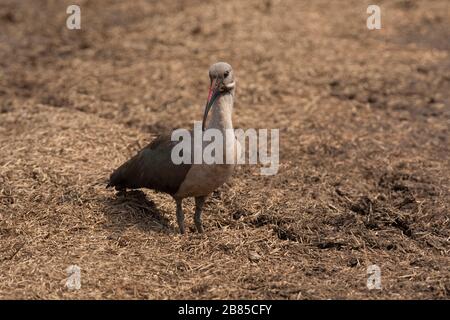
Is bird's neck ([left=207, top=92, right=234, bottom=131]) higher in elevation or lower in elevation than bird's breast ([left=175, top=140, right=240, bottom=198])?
higher

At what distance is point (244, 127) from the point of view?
8.92 meters

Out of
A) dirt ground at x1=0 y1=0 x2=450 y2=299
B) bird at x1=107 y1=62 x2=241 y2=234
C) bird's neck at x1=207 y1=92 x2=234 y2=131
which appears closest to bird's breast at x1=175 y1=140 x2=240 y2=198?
bird at x1=107 y1=62 x2=241 y2=234

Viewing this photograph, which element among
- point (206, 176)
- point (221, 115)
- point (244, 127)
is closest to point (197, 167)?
point (206, 176)

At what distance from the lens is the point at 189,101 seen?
32.0 feet

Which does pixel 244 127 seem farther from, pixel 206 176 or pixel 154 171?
pixel 206 176

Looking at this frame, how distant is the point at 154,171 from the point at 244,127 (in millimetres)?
2812

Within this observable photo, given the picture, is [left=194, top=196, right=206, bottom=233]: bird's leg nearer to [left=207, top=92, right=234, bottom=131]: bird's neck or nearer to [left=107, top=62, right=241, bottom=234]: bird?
[left=107, top=62, right=241, bottom=234]: bird

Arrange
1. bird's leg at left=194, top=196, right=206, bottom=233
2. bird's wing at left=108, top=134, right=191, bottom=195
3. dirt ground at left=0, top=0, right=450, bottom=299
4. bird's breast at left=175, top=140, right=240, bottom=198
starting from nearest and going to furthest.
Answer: dirt ground at left=0, top=0, right=450, bottom=299
bird's breast at left=175, top=140, right=240, bottom=198
bird's wing at left=108, top=134, right=191, bottom=195
bird's leg at left=194, top=196, right=206, bottom=233

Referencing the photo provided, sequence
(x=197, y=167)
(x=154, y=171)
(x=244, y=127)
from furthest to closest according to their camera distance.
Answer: (x=244, y=127) < (x=154, y=171) < (x=197, y=167)

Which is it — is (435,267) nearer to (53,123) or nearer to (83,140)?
(83,140)

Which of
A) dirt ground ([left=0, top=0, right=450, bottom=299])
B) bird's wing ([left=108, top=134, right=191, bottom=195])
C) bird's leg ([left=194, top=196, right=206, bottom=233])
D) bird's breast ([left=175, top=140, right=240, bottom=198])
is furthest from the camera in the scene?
bird's leg ([left=194, top=196, right=206, bottom=233])

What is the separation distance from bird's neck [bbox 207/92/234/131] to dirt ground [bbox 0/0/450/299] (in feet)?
3.37

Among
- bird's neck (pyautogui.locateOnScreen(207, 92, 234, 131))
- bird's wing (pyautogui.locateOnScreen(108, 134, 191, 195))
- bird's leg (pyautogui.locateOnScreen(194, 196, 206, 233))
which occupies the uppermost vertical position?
bird's neck (pyautogui.locateOnScreen(207, 92, 234, 131))

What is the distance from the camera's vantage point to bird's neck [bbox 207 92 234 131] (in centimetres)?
599
